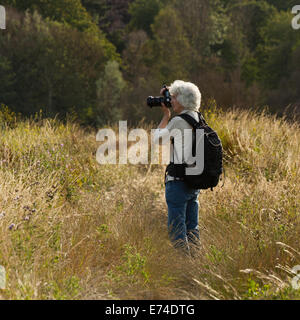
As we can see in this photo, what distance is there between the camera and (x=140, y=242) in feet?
13.1

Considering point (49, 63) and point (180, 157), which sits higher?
point (49, 63)

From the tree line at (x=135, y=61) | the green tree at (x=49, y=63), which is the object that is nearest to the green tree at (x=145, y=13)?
the tree line at (x=135, y=61)

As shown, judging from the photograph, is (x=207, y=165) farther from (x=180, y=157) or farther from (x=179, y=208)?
(x=179, y=208)

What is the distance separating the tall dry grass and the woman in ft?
0.76

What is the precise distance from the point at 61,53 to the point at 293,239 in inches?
987

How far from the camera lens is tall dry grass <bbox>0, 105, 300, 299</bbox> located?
2.99 metres

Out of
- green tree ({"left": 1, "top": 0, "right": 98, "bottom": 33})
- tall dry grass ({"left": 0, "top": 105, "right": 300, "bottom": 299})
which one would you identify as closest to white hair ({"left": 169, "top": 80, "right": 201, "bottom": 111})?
tall dry grass ({"left": 0, "top": 105, "right": 300, "bottom": 299})

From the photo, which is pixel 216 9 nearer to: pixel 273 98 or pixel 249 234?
pixel 273 98

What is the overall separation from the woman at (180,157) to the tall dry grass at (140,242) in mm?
232

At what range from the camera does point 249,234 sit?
369 cm

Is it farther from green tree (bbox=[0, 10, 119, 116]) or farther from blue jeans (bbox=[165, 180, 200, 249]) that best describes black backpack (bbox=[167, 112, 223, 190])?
green tree (bbox=[0, 10, 119, 116])

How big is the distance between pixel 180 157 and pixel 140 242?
3.26 ft

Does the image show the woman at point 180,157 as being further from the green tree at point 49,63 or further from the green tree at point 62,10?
the green tree at point 62,10

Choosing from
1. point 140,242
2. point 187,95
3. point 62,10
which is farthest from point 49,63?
point 187,95
